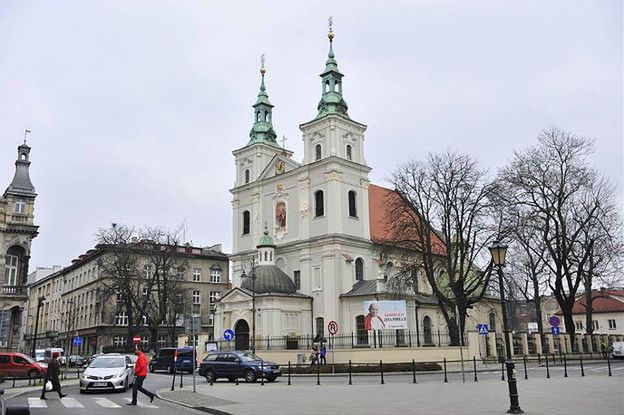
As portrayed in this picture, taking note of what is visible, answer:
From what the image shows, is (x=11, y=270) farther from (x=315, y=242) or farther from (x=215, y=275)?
(x=215, y=275)

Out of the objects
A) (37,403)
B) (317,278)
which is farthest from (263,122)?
(37,403)

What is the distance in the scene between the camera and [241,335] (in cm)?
4772

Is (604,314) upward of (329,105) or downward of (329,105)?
downward

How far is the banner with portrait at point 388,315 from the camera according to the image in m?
37.4

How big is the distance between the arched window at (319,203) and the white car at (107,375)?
1168 inches

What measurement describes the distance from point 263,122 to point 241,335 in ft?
76.6

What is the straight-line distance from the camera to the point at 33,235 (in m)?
47.1

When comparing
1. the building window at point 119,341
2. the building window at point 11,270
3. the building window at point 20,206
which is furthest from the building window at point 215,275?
the building window at point 11,270

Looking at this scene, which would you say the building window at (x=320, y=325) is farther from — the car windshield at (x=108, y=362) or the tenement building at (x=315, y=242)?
the car windshield at (x=108, y=362)

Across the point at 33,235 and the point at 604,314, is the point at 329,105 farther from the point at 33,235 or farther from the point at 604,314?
the point at 604,314

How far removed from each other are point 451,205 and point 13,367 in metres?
29.0

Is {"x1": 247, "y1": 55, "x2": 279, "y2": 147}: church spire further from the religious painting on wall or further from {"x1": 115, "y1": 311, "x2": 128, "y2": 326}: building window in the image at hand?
{"x1": 115, "y1": 311, "x2": 128, "y2": 326}: building window

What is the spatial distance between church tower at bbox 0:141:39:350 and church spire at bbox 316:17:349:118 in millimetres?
26553

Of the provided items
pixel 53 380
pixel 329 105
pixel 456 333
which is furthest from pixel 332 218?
pixel 53 380
